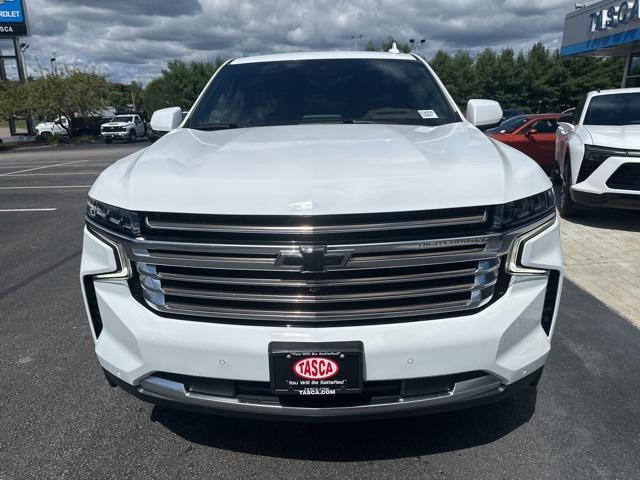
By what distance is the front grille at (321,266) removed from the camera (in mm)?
1856

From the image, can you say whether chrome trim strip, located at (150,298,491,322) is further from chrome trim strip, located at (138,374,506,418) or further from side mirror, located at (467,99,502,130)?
side mirror, located at (467,99,502,130)

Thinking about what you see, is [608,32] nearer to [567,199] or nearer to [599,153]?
[567,199]

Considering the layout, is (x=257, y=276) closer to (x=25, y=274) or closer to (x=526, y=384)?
(x=526, y=384)

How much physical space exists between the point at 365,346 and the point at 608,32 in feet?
75.5

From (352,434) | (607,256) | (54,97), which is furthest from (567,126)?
(54,97)

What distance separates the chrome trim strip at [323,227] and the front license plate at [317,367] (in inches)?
16.7

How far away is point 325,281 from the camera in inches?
74.4

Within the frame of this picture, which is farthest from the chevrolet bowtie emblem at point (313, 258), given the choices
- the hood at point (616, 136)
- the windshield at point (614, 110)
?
the windshield at point (614, 110)

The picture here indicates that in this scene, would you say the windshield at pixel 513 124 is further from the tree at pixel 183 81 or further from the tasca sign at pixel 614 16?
the tree at pixel 183 81

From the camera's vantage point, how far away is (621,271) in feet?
16.7

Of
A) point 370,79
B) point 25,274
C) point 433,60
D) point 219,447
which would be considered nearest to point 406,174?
point 219,447

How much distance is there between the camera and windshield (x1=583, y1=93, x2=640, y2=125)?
7125 millimetres

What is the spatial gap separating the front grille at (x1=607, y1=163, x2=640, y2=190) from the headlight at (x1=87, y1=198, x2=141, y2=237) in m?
6.12

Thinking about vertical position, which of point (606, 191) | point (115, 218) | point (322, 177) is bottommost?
point (606, 191)
